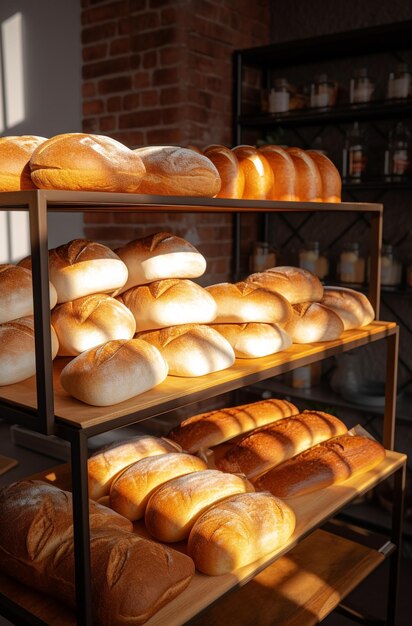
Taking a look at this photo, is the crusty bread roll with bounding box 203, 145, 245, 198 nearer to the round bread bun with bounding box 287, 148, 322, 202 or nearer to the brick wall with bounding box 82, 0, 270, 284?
the round bread bun with bounding box 287, 148, 322, 202

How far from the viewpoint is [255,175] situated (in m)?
1.49

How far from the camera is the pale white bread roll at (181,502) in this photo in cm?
126

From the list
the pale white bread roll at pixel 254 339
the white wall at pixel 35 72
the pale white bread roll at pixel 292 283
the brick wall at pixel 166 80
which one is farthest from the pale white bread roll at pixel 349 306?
the white wall at pixel 35 72

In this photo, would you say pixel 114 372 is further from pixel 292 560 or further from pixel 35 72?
pixel 35 72

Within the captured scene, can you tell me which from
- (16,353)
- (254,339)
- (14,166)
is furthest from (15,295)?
(254,339)

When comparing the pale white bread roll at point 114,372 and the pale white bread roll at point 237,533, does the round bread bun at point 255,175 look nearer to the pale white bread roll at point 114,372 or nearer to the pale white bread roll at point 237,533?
the pale white bread roll at point 114,372

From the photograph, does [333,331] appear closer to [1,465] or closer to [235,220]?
[1,465]

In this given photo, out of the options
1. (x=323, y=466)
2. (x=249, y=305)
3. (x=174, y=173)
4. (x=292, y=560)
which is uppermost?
(x=174, y=173)

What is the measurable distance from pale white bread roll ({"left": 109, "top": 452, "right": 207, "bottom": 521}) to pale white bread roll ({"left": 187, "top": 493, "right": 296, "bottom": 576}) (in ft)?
0.49

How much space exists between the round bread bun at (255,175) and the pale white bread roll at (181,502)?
2.24ft

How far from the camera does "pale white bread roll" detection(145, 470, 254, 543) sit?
1257 millimetres

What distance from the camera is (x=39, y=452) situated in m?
2.35

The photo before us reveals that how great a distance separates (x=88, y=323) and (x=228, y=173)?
516 mm

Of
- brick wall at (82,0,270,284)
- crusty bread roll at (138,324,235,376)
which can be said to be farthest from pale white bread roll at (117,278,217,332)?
brick wall at (82,0,270,284)
